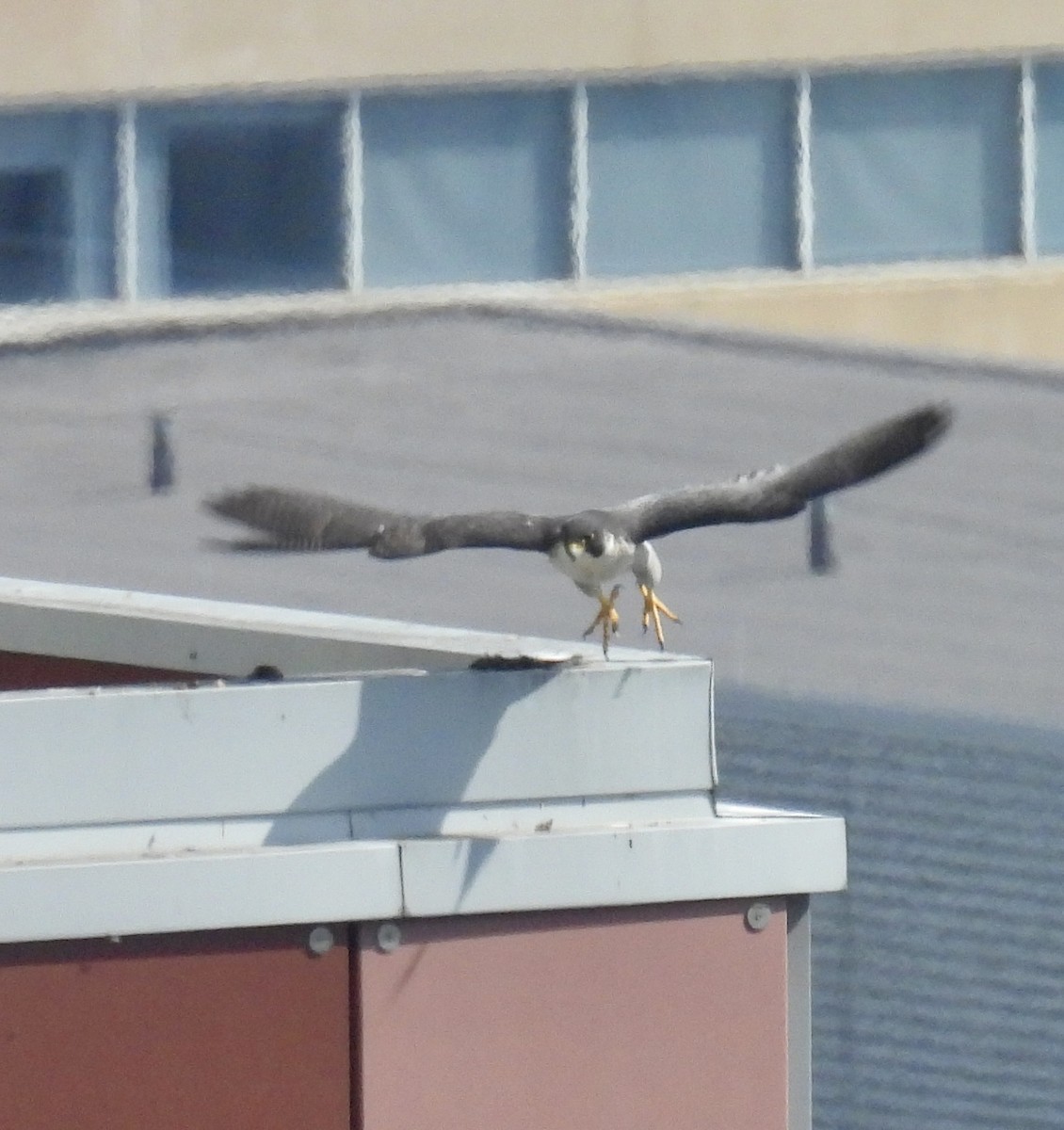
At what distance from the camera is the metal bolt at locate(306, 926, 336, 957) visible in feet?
14.0

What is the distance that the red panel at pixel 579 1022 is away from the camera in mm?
4340

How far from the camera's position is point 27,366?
11.5 meters

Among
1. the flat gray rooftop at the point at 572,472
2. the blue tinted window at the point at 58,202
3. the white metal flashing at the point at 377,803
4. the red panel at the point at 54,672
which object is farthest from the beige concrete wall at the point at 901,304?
the white metal flashing at the point at 377,803

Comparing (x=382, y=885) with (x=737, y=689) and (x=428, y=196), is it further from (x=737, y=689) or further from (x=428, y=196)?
(x=428, y=196)

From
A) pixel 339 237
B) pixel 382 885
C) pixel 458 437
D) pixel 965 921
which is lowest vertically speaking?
pixel 965 921

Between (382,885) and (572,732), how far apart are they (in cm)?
48

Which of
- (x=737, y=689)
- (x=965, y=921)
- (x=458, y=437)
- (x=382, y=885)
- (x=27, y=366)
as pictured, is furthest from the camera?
(x=27, y=366)

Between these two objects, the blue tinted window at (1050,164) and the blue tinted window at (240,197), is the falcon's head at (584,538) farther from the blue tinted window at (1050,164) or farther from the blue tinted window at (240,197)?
the blue tinted window at (1050,164)

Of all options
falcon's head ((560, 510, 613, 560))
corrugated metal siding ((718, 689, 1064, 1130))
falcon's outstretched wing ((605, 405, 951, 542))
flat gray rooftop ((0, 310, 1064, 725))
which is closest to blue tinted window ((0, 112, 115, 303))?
flat gray rooftop ((0, 310, 1064, 725))

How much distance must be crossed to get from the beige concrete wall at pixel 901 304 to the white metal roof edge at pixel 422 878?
9.25 metres

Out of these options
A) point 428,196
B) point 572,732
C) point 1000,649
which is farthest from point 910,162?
point 572,732

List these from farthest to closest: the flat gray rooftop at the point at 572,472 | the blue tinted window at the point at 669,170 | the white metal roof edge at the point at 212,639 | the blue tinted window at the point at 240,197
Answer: the blue tinted window at the point at 669,170 → the blue tinted window at the point at 240,197 → the flat gray rooftop at the point at 572,472 → the white metal roof edge at the point at 212,639

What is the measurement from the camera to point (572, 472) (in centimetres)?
1025

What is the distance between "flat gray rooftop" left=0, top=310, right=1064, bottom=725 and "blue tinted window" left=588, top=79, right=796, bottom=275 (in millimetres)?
1940
